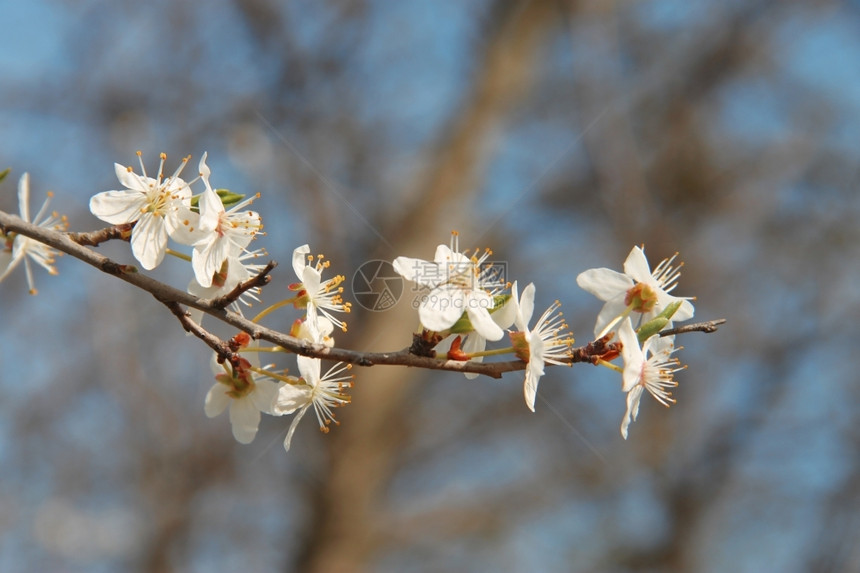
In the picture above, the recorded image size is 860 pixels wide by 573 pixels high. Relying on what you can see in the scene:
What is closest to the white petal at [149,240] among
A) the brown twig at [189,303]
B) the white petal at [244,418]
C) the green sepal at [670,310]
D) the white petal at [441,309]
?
the brown twig at [189,303]

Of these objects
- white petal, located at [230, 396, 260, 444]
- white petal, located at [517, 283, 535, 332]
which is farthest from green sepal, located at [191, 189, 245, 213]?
white petal, located at [517, 283, 535, 332]

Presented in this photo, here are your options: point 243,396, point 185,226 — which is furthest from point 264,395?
point 185,226

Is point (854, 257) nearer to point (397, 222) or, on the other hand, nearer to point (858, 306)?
point (858, 306)

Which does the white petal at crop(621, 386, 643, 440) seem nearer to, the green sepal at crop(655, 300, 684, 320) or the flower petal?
the green sepal at crop(655, 300, 684, 320)

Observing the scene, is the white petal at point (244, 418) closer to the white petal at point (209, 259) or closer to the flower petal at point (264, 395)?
the flower petal at point (264, 395)

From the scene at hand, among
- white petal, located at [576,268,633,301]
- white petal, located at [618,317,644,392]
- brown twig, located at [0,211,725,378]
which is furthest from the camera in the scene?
white petal, located at [576,268,633,301]

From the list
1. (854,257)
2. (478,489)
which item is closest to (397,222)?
(478,489)
